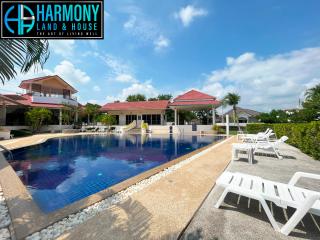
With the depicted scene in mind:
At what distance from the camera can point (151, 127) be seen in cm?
2769

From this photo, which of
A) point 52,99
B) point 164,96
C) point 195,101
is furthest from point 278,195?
point 164,96

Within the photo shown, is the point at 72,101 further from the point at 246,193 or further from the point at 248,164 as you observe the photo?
the point at 246,193

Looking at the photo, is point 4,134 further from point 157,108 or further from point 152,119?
point 152,119

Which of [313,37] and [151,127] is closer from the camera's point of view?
[313,37]

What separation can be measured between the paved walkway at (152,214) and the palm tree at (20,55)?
2.47 meters

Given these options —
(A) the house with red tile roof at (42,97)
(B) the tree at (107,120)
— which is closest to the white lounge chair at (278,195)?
(B) the tree at (107,120)

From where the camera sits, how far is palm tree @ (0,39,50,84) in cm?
238

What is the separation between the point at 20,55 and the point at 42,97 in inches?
1148

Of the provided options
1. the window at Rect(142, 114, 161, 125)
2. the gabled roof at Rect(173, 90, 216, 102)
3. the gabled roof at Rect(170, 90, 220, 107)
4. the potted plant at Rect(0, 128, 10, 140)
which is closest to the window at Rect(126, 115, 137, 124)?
the window at Rect(142, 114, 161, 125)

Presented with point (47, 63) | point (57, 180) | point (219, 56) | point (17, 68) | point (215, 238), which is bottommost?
point (57, 180)

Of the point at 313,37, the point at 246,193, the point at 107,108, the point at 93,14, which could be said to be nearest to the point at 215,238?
the point at 246,193

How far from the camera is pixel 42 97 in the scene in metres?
26.8

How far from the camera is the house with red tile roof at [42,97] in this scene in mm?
24209

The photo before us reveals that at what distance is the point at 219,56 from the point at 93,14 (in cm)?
2354
